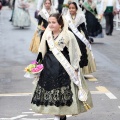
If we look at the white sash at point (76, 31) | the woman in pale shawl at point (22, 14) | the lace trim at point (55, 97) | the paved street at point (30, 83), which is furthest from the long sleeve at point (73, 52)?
the woman in pale shawl at point (22, 14)

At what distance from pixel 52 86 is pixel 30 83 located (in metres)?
3.81

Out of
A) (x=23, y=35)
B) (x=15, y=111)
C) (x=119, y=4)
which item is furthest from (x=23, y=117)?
(x=119, y=4)

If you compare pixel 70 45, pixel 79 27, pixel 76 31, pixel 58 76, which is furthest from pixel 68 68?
pixel 79 27

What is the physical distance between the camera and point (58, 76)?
301 inches

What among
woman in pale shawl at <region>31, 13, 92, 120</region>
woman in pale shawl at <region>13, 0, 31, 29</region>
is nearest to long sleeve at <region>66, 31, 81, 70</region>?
woman in pale shawl at <region>31, 13, 92, 120</region>

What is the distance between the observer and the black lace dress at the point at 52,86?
754 centimetres

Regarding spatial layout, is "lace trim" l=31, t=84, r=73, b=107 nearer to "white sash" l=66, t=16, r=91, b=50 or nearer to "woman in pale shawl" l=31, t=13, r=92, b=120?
"woman in pale shawl" l=31, t=13, r=92, b=120

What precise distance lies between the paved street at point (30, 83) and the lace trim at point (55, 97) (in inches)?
28.9

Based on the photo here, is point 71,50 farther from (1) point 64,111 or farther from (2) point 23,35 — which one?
(2) point 23,35

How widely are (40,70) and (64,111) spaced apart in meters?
0.62

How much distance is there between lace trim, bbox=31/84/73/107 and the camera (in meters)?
7.52

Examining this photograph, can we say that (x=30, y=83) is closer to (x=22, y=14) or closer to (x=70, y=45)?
(x=70, y=45)

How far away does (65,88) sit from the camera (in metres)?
7.60

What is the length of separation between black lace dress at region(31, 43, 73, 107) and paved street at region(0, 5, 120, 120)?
2.44ft
